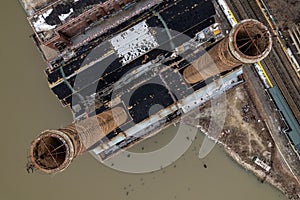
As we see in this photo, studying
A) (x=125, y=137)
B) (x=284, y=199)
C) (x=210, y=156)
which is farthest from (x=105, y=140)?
(x=284, y=199)

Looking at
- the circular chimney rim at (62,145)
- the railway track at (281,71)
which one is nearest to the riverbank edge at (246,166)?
the railway track at (281,71)

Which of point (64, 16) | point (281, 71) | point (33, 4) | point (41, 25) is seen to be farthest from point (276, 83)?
point (33, 4)

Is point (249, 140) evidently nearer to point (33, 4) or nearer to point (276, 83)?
point (276, 83)

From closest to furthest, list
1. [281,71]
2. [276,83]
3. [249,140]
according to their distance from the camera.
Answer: [249,140], [276,83], [281,71]

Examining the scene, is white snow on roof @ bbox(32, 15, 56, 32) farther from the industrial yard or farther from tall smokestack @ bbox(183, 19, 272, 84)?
tall smokestack @ bbox(183, 19, 272, 84)

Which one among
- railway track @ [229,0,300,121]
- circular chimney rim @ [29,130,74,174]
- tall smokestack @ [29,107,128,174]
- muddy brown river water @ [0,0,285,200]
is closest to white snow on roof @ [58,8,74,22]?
muddy brown river water @ [0,0,285,200]

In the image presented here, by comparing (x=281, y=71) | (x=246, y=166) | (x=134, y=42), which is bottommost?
(x=246, y=166)

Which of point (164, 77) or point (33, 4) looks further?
point (33, 4)

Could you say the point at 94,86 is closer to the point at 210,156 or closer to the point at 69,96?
the point at 69,96
